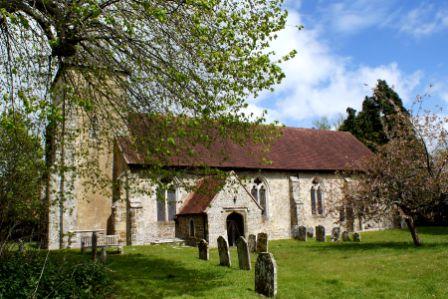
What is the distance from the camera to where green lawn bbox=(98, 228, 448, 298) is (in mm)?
9891

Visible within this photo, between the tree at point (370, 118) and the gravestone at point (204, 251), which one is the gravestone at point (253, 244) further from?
the tree at point (370, 118)

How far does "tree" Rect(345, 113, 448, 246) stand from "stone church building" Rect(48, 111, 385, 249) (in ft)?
4.19

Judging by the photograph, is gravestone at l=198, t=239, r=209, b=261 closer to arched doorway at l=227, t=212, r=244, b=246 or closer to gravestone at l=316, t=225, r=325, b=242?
arched doorway at l=227, t=212, r=244, b=246

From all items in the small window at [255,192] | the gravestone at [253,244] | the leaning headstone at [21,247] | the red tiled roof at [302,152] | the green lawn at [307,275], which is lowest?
the green lawn at [307,275]

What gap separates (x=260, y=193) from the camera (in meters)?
26.1

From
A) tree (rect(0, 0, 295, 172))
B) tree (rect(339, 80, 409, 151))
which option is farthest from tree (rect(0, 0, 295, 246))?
tree (rect(339, 80, 409, 151))

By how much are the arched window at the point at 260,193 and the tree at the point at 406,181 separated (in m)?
7.56

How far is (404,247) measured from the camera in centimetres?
1769

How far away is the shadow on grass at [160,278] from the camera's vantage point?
1014cm

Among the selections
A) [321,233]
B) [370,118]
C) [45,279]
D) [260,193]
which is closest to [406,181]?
[321,233]

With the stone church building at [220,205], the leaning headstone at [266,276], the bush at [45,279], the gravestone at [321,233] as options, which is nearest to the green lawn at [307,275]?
the leaning headstone at [266,276]

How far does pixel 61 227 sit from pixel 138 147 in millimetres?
11836

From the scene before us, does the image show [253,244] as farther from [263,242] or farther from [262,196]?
[262,196]

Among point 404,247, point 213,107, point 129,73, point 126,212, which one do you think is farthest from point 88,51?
point 404,247
